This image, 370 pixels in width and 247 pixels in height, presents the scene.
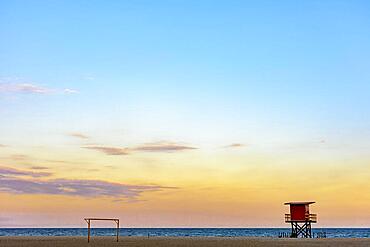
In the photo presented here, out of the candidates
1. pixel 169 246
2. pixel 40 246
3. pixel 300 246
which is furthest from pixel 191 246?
pixel 40 246

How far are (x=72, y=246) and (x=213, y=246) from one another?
598 inches

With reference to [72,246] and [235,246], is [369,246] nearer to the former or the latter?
[235,246]

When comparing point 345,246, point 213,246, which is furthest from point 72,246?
point 345,246

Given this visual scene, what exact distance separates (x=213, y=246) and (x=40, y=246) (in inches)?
727

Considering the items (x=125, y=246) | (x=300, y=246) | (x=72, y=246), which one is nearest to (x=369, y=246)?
(x=300, y=246)

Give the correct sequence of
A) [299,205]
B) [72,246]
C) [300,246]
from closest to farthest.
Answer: [72,246] → [300,246] → [299,205]

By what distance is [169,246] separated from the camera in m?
56.6

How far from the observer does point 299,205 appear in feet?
294

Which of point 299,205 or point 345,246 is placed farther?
point 299,205

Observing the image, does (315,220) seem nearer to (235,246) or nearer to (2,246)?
(235,246)

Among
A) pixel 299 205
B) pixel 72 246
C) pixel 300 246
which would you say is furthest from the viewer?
pixel 299 205

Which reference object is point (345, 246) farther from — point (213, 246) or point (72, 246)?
point (72, 246)

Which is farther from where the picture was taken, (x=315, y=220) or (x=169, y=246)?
(x=315, y=220)

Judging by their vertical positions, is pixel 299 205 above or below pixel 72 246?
above
